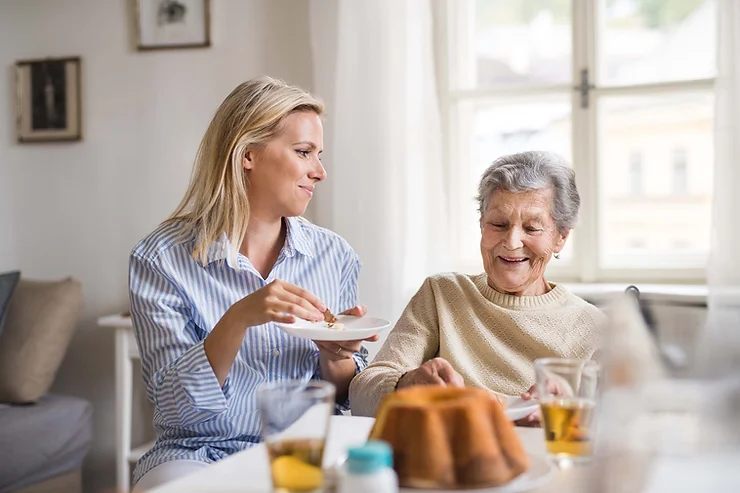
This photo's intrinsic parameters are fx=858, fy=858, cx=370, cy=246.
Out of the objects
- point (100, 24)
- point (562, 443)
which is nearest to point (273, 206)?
point (562, 443)

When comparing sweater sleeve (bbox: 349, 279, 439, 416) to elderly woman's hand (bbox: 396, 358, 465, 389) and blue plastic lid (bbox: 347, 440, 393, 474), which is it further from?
blue plastic lid (bbox: 347, 440, 393, 474)

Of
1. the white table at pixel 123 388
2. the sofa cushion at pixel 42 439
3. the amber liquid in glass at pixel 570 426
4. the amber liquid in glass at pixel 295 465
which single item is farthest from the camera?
the white table at pixel 123 388

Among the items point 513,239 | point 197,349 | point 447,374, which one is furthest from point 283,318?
point 513,239

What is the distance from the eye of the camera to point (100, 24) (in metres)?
3.63

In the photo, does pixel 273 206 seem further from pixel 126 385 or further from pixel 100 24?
pixel 100 24

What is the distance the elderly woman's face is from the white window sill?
85 cm

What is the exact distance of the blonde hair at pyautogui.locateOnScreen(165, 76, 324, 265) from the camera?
188 centimetres

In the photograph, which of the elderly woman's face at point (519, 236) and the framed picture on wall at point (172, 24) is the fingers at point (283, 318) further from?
the framed picture on wall at point (172, 24)

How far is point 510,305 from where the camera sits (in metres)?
1.88

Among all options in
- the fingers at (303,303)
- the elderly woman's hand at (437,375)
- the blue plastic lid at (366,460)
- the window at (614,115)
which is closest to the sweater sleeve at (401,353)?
the elderly woman's hand at (437,375)

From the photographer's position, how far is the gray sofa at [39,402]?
296 cm

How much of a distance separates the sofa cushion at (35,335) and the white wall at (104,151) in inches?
13.0

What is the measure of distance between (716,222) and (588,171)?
530 mm

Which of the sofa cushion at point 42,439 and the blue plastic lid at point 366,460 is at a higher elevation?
the blue plastic lid at point 366,460
